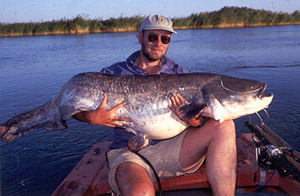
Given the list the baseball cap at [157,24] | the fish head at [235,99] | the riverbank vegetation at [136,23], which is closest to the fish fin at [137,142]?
the fish head at [235,99]

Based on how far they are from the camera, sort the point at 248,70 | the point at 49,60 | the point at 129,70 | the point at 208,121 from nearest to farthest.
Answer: the point at 208,121 → the point at 129,70 → the point at 248,70 → the point at 49,60

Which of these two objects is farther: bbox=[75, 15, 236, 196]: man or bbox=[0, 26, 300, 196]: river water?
bbox=[0, 26, 300, 196]: river water

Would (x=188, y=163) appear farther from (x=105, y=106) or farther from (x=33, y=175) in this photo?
(x=33, y=175)

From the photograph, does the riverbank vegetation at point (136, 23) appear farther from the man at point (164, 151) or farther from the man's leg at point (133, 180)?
the man's leg at point (133, 180)

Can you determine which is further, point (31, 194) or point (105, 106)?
point (31, 194)

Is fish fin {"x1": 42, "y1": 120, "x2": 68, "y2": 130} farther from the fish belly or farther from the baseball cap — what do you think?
the baseball cap

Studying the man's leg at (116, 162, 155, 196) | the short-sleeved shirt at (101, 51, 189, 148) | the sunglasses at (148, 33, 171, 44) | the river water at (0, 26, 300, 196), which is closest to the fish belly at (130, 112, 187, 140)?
the short-sleeved shirt at (101, 51, 189, 148)

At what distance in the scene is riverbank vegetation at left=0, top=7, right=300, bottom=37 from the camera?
32.1m

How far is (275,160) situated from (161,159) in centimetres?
140

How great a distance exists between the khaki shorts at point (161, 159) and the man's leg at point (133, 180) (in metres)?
0.10

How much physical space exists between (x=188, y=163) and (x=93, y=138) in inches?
108

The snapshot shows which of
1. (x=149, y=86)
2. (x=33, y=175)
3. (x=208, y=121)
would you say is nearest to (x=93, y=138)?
(x=33, y=175)

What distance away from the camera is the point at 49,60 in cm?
1302

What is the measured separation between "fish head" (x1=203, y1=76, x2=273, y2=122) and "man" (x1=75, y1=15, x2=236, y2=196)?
0.14 m
